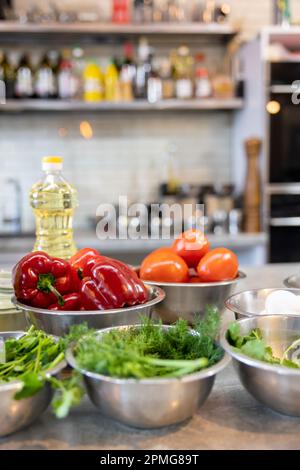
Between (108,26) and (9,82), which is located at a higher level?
(108,26)

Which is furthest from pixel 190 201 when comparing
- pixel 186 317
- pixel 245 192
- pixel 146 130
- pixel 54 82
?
pixel 186 317

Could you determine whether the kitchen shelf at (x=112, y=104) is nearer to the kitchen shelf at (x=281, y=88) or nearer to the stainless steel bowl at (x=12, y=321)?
the kitchen shelf at (x=281, y=88)

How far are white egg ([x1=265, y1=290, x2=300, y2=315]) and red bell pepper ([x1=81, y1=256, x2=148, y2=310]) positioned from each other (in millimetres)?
239

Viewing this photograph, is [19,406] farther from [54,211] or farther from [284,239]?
[284,239]

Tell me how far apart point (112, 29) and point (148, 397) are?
2.89m

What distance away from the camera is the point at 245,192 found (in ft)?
10.9

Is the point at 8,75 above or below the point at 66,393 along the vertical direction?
above

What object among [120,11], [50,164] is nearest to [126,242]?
[120,11]

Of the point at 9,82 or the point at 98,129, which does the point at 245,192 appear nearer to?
the point at 98,129

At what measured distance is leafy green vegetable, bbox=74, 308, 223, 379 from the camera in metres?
0.74

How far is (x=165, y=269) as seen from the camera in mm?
1188

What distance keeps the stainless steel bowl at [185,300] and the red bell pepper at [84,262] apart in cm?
13

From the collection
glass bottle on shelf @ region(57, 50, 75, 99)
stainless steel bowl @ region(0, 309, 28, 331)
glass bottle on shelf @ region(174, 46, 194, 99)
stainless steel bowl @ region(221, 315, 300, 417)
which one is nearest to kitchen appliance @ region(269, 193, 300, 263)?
glass bottle on shelf @ region(174, 46, 194, 99)

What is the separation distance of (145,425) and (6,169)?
10.3 ft
